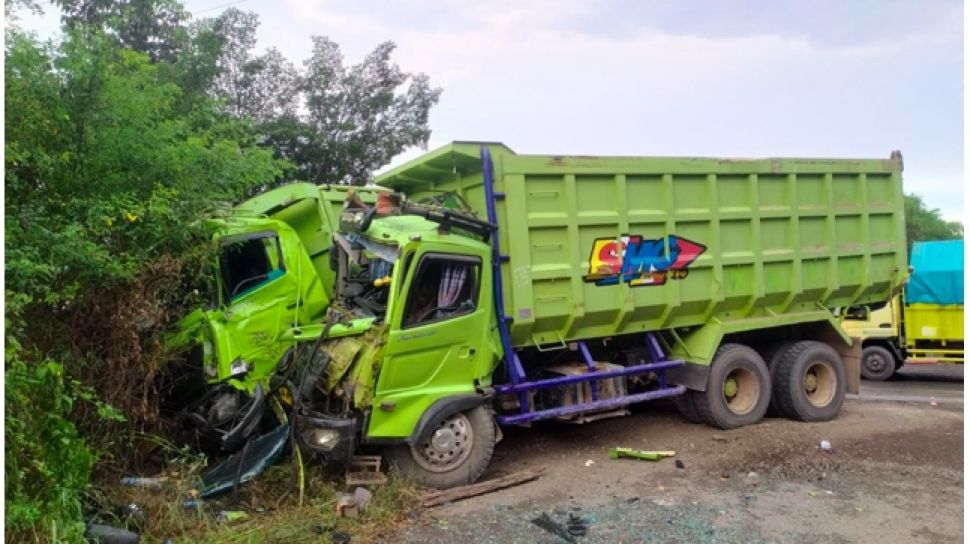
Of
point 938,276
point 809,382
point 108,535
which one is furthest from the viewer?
point 938,276

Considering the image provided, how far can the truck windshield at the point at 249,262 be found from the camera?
19.8 ft

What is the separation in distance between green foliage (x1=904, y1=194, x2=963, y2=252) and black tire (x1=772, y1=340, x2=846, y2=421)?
30.5 meters

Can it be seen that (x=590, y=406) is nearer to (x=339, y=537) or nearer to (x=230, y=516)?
(x=339, y=537)

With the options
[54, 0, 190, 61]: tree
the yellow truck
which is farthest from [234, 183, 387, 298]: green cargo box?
the yellow truck

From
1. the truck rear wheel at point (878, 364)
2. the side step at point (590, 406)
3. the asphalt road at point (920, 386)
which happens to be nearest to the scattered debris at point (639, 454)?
the side step at point (590, 406)

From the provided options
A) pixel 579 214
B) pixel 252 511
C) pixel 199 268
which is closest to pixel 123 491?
pixel 252 511

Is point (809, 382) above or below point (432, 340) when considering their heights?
below

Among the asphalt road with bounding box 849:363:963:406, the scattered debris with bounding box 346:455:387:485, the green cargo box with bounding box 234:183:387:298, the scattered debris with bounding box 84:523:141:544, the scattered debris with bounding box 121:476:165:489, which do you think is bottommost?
the asphalt road with bounding box 849:363:963:406

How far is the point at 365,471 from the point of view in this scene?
5.25m

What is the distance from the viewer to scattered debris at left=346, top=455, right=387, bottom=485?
5.09 meters

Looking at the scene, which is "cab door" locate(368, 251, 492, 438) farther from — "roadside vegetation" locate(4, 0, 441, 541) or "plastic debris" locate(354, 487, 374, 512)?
"roadside vegetation" locate(4, 0, 441, 541)

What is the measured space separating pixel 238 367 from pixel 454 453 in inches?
72.0

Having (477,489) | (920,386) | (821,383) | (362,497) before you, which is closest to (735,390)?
(821,383)

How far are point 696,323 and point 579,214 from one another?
1862 millimetres
